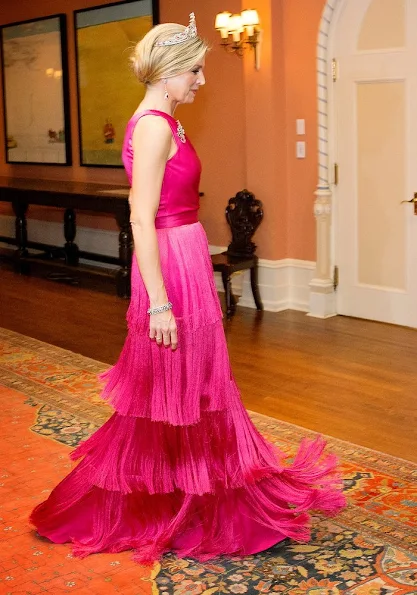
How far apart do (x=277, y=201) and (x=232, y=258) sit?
54cm

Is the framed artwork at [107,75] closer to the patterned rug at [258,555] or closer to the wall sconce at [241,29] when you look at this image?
the wall sconce at [241,29]

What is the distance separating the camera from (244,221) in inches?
275

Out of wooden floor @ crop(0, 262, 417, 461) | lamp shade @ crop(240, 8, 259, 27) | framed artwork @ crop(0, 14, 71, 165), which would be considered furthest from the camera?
framed artwork @ crop(0, 14, 71, 165)

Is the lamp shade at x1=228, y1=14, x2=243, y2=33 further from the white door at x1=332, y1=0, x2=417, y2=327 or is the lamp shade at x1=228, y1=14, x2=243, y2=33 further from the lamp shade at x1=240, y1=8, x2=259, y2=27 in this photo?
the white door at x1=332, y1=0, x2=417, y2=327

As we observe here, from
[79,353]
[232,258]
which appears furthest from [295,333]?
[79,353]

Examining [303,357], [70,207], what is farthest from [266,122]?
[70,207]

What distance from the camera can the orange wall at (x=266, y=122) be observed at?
6555 mm

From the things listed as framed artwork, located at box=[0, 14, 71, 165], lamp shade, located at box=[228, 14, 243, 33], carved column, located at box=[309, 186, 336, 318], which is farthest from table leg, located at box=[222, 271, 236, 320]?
framed artwork, located at box=[0, 14, 71, 165]

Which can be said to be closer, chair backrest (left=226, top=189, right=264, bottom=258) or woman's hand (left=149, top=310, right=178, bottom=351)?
woman's hand (left=149, top=310, right=178, bottom=351)

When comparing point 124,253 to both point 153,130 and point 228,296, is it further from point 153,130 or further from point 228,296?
point 153,130

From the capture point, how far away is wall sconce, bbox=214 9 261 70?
6504 millimetres

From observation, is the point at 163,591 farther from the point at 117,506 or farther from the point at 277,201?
the point at 277,201

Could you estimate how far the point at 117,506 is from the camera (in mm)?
2986

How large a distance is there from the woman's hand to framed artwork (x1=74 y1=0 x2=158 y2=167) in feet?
18.3
